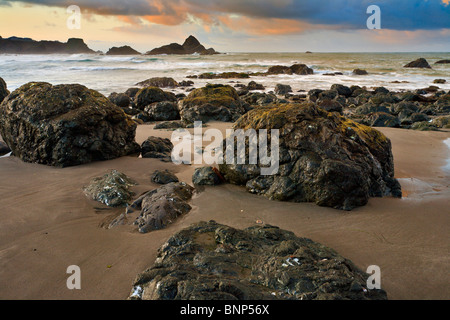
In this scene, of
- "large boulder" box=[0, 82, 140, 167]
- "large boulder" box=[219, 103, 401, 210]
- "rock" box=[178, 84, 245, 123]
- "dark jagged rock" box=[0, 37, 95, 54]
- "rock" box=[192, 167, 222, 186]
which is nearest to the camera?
"large boulder" box=[219, 103, 401, 210]

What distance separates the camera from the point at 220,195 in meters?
4.61

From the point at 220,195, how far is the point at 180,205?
0.73 metres

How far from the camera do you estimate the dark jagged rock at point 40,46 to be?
10831 centimetres

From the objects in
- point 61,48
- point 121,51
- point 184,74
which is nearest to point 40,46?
point 61,48

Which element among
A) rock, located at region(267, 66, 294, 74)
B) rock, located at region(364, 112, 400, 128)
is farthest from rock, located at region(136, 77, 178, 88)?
rock, located at region(267, 66, 294, 74)

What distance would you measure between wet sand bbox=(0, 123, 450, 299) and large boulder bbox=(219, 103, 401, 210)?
0.18 metres

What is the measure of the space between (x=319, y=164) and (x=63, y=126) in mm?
4602

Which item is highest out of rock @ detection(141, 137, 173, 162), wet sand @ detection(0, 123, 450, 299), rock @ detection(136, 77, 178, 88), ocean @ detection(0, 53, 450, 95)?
ocean @ detection(0, 53, 450, 95)

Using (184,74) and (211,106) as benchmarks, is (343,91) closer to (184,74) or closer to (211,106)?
(211,106)

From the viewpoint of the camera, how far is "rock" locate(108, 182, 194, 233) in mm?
3717

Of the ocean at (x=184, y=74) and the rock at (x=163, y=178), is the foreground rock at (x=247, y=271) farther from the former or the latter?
the ocean at (x=184, y=74)

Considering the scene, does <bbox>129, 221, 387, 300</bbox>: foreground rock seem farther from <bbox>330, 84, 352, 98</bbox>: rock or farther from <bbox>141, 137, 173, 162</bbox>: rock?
<bbox>330, 84, 352, 98</bbox>: rock
